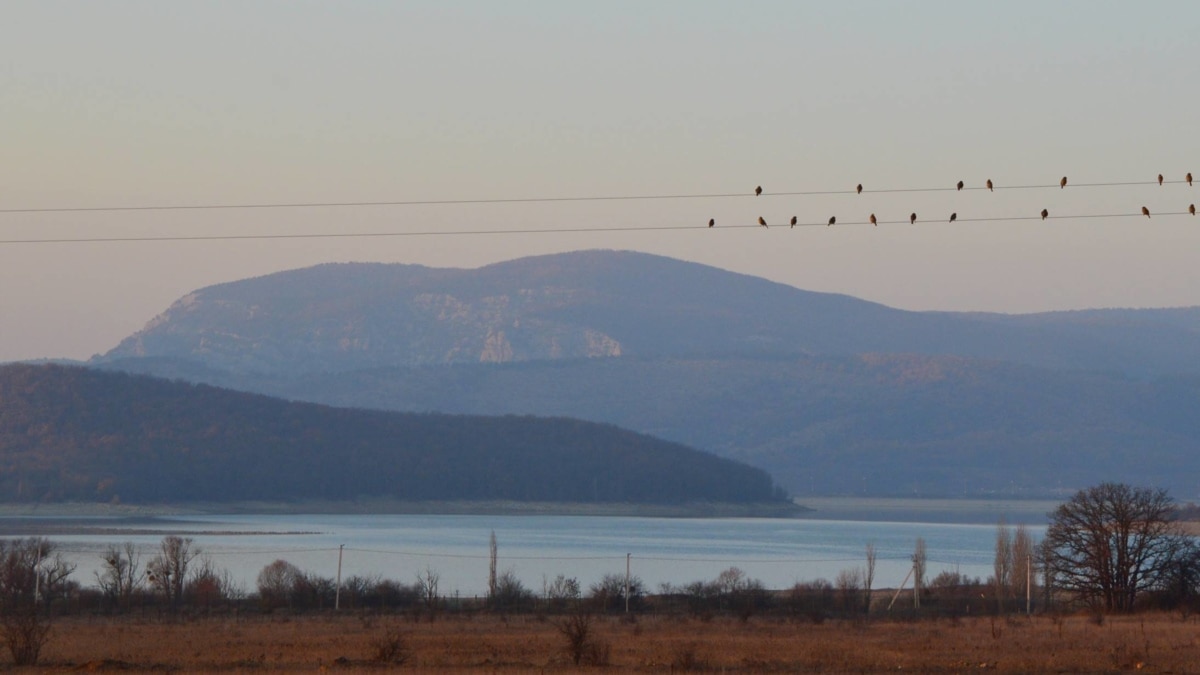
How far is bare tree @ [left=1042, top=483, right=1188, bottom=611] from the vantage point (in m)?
41.4

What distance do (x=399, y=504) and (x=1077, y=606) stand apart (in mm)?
137472

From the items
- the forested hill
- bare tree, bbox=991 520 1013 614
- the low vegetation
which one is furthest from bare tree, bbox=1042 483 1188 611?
the forested hill

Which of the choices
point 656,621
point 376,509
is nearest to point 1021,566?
point 656,621

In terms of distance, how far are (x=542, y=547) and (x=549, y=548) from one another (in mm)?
1624

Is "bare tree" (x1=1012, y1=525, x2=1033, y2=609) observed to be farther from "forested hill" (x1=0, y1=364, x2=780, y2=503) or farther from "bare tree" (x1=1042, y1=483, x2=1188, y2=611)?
"forested hill" (x1=0, y1=364, x2=780, y2=503)

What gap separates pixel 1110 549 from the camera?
137 feet

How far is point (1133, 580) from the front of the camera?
41344 millimetres

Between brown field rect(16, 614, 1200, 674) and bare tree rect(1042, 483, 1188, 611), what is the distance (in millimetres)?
3703

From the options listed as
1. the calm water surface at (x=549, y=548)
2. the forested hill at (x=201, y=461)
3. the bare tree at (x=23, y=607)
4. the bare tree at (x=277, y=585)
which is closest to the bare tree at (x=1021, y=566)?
the calm water surface at (x=549, y=548)

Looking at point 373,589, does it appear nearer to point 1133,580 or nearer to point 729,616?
point 729,616

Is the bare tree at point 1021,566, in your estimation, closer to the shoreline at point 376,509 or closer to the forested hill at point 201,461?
the shoreline at point 376,509

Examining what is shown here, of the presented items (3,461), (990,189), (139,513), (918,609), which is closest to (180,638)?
(990,189)

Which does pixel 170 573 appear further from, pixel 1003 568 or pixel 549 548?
pixel 549 548

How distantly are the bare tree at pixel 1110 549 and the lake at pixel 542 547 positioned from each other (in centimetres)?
1589
